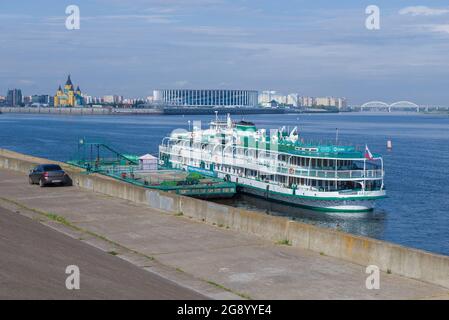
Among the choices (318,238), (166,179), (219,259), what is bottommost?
(166,179)

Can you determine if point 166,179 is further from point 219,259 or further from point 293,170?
point 219,259

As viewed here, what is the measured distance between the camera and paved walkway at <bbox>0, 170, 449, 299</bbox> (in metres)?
12.7

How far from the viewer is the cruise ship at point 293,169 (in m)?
50.8

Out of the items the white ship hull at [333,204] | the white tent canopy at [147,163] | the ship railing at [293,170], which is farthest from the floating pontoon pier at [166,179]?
the white ship hull at [333,204]

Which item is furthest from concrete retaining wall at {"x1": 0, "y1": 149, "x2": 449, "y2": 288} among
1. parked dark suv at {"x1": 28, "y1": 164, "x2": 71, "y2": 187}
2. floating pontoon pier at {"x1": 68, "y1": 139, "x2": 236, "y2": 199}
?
floating pontoon pier at {"x1": 68, "y1": 139, "x2": 236, "y2": 199}

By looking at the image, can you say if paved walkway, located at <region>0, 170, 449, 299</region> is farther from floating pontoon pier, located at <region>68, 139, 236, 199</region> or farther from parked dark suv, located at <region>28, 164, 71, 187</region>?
floating pontoon pier, located at <region>68, 139, 236, 199</region>

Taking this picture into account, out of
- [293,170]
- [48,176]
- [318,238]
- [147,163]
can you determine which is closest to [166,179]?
[147,163]

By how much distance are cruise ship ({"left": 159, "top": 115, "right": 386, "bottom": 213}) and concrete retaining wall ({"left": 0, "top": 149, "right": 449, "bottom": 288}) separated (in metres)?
28.4

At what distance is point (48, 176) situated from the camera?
1176 inches

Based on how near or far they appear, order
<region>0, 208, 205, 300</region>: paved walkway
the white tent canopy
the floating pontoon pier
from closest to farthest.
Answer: <region>0, 208, 205, 300</region>: paved walkway
the floating pontoon pier
the white tent canopy

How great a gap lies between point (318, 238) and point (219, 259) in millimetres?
2549

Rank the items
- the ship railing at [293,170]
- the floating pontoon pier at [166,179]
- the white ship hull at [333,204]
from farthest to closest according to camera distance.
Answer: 1. the ship railing at [293,170]
2. the white ship hull at [333,204]
3. the floating pontoon pier at [166,179]

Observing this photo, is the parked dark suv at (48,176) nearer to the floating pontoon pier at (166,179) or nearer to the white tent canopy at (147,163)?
the floating pontoon pier at (166,179)

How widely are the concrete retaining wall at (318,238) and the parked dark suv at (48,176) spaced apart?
6.50 meters
